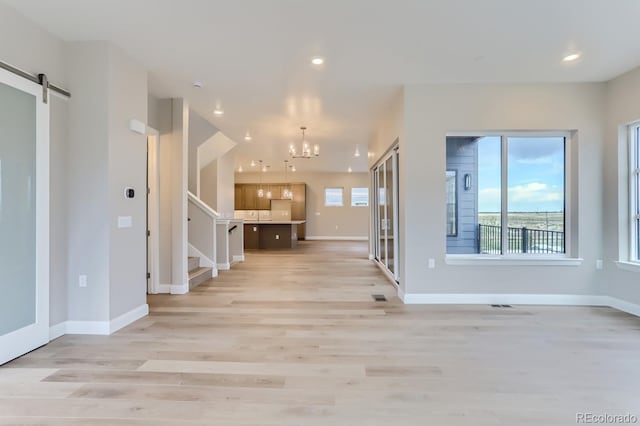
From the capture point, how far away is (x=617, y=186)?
3965mm

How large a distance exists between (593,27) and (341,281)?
4.34 metres

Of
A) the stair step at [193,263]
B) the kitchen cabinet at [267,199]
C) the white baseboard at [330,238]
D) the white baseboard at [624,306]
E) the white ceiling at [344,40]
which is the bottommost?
the white baseboard at [624,306]

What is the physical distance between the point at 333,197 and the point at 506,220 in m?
9.63

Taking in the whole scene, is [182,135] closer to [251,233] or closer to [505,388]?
[505,388]

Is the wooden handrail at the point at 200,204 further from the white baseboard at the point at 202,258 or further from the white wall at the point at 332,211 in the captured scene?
the white wall at the point at 332,211

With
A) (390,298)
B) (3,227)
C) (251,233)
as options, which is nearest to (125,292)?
(3,227)

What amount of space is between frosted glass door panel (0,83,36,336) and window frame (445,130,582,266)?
166 inches

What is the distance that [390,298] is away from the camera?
14.7 feet

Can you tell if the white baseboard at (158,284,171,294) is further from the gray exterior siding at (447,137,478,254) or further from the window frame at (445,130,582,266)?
the gray exterior siding at (447,137,478,254)

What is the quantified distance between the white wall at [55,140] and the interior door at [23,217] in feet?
0.46

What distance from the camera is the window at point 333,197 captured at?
1374 centimetres

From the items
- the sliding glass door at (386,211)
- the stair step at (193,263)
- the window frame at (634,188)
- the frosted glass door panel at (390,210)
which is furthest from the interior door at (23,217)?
the window frame at (634,188)

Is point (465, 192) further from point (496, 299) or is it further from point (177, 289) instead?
point (177, 289)

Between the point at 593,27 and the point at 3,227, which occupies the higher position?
the point at 593,27
